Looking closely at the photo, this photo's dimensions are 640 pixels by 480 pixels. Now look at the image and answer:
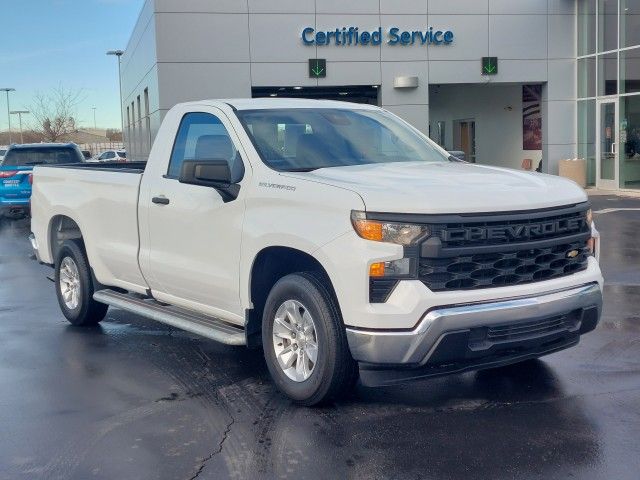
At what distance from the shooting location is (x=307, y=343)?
5660 mm

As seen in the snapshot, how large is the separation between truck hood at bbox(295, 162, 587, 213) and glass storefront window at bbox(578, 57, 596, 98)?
22140 mm

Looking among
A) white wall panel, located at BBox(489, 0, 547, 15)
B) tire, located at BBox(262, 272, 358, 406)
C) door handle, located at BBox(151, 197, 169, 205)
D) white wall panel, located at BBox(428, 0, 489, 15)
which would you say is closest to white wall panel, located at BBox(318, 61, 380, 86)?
white wall panel, located at BBox(428, 0, 489, 15)

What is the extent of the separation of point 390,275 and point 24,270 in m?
9.06

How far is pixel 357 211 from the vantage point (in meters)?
5.17

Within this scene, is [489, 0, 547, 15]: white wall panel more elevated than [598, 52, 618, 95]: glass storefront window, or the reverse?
[489, 0, 547, 15]: white wall panel

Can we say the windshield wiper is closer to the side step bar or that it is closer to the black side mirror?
the black side mirror

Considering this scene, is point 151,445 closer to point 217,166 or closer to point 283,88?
point 217,166

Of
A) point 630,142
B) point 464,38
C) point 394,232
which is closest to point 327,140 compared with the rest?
point 394,232

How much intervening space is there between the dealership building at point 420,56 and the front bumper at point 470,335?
799 inches

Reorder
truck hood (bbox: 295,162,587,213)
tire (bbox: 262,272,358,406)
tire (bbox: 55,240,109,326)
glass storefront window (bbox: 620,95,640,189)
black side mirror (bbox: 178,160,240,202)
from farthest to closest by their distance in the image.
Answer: glass storefront window (bbox: 620,95,640,189), tire (bbox: 55,240,109,326), black side mirror (bbox: 178,160,240,202), tire (bbox: 262,272,358,406), truck hood (bbox: 295,162,587,213)

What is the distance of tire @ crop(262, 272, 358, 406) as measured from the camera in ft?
17.7

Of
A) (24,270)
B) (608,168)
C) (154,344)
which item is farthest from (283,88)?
(154,344)

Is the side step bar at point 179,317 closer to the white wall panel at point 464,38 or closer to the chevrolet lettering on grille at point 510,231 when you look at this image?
the chevrolet lettering on grille at point 510,231

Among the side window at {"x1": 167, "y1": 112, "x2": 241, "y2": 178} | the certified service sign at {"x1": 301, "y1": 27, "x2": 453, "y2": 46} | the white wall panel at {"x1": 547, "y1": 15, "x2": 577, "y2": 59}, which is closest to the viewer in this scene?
the side window at {"x1": 167, "y1": 112, "x2": 241, "y2": 178}
